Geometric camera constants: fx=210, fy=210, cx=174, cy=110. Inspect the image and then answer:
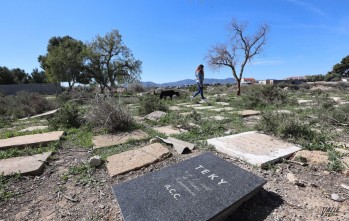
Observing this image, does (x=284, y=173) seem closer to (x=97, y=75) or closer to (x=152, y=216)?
(x=152, y=216)

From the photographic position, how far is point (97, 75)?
2267cm

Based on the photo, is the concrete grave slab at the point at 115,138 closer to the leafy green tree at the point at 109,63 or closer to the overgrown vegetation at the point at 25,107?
the overgrown vegetation at the point at 25,107

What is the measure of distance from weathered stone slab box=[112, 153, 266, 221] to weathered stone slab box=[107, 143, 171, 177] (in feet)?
1.48

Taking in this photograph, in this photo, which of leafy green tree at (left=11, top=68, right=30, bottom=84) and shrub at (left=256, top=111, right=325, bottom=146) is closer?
shrub at (left=256, top=111, right=325, bottom=146)

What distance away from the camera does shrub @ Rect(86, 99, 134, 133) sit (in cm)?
359

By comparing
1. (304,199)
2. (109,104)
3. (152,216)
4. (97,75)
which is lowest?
(304,199)

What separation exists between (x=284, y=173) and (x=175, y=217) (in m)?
1.22

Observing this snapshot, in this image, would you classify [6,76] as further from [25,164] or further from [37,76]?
[25,164]

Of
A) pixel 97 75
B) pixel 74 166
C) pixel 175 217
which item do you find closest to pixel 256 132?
pixel 175 217

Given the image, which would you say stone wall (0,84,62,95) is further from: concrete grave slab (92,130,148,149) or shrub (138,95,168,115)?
concrete grave slab (92,130,148,149)

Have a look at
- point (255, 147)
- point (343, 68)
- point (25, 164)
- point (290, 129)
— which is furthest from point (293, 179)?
point (343, 68)

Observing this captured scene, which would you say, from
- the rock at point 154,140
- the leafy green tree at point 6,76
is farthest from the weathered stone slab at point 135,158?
the leafy green tree at point 6,76

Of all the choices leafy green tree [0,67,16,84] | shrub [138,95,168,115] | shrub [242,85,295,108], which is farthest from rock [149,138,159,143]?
leafy green tree [0,67,16,84]

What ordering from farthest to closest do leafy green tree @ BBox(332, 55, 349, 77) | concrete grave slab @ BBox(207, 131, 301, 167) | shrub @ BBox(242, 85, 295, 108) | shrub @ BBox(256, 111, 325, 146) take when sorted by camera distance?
leafy green tree @ BBox(332, 55, 349, 77) < shrub @ BBox(242, 85, 295, 108) < shrub @ BBox(256, 111, 325, 146) < concrete grave slab @ BBox(207, 131, 301, 167)
